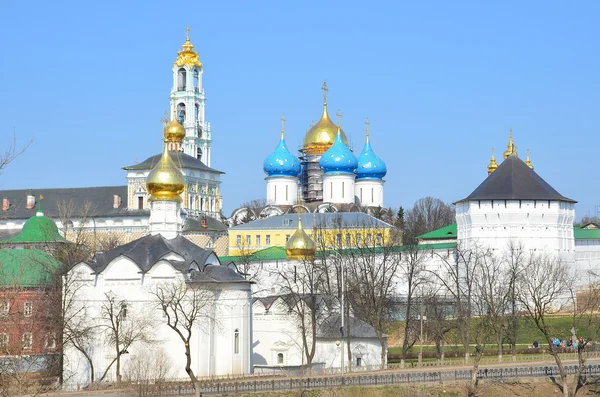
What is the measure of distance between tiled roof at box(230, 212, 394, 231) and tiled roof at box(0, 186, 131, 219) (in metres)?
10.4

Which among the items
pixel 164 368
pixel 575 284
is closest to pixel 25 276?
pixel 164 368

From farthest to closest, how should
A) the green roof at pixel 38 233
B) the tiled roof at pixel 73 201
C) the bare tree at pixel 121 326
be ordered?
the tiled roof at pixel 73 201
the green roof at pixel 38 233
the bare tree at pixel 121 326

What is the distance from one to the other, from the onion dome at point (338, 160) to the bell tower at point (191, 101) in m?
13.1

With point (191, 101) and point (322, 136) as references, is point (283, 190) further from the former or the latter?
point (191, 101)

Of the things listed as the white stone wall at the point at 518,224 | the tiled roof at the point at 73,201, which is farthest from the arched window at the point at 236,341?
the tiled roof at the point at 73,201

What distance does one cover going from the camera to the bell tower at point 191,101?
82.2m

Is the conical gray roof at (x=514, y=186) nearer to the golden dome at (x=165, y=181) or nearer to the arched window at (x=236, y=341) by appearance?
the golden dome at (x=165, y=181)

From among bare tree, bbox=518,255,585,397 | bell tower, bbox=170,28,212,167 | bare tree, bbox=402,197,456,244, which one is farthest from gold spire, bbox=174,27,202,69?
bare tree, bbox=518,255,585,397

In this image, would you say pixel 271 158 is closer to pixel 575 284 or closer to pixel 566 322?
pixel 575 284

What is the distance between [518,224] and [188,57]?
3658 centimetres

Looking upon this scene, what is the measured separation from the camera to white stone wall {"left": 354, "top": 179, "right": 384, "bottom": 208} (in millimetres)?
73812

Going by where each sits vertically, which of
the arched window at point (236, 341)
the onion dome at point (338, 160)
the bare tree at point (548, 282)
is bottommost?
the arched window at point (236, 341)

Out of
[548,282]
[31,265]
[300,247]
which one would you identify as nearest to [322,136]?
[548,282]

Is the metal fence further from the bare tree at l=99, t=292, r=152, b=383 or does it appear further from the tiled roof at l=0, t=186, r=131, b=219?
the tiled roof at l=0, t=186, r=131, b=219
